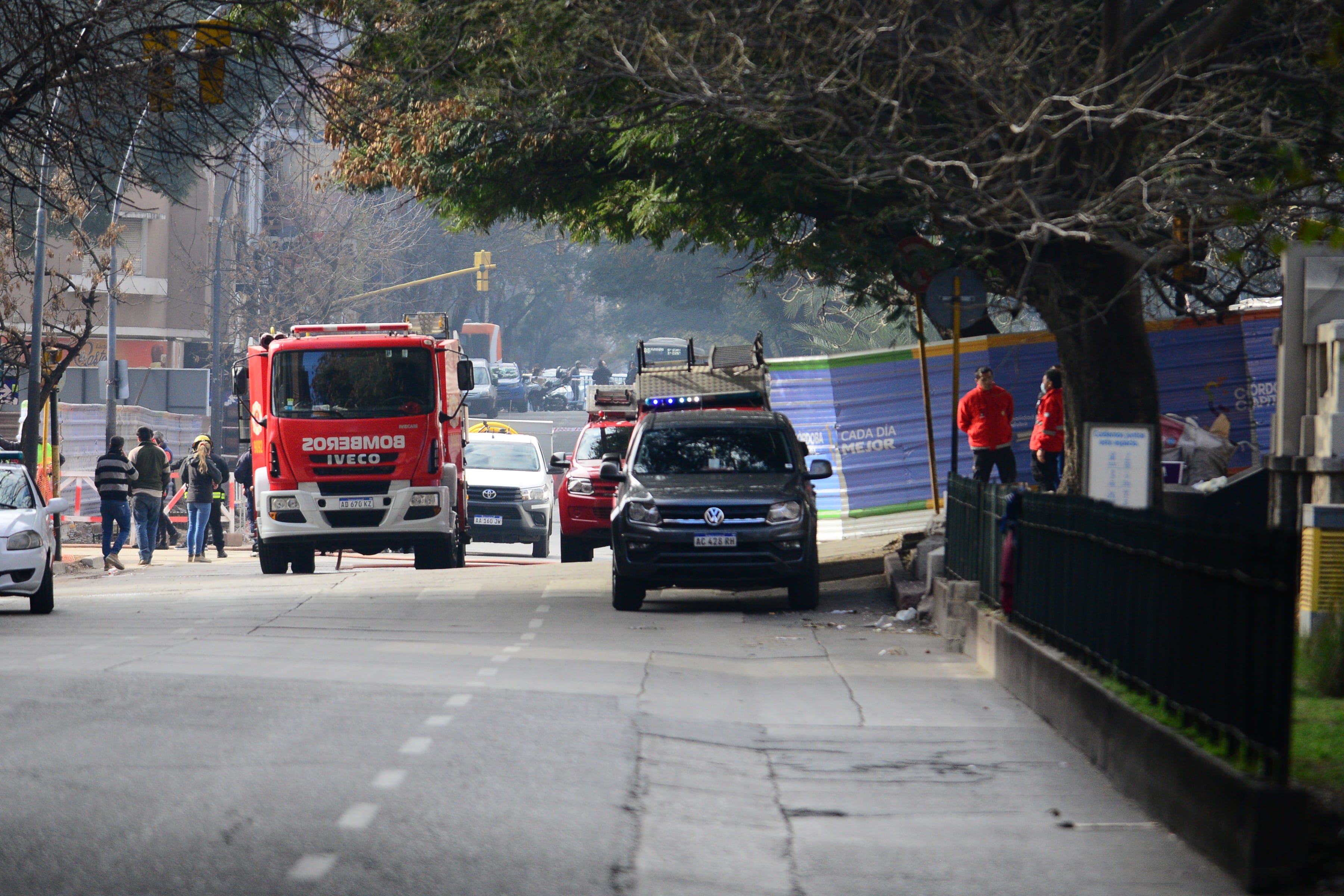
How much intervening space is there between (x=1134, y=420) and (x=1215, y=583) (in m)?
9.25

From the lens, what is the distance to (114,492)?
24328 mm

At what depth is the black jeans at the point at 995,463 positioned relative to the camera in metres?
20.2

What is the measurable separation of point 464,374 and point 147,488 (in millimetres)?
6788

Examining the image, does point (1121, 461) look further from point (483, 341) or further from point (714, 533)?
point (483, 341)

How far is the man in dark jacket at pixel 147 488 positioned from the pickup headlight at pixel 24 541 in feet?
29.4

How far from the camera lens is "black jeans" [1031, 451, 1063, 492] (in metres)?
20.6

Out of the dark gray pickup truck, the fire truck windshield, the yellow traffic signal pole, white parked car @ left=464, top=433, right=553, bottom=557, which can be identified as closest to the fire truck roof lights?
the fire truck windshield

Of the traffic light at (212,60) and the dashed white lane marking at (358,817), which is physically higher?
the traffic light at (212,60)

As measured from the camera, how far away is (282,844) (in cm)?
605

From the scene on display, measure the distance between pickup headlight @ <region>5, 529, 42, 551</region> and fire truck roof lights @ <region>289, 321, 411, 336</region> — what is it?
17.9 ft

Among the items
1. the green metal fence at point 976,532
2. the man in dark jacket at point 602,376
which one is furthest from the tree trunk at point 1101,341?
the man in dark jacket at point 602,376

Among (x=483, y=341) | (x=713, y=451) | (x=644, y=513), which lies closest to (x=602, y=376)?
(x=483, y=341)

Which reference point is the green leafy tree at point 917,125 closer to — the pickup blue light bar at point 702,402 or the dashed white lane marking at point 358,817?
the pickup blue light bar at point 702,402

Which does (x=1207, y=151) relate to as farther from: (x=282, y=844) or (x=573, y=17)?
(x=282, y=844)
